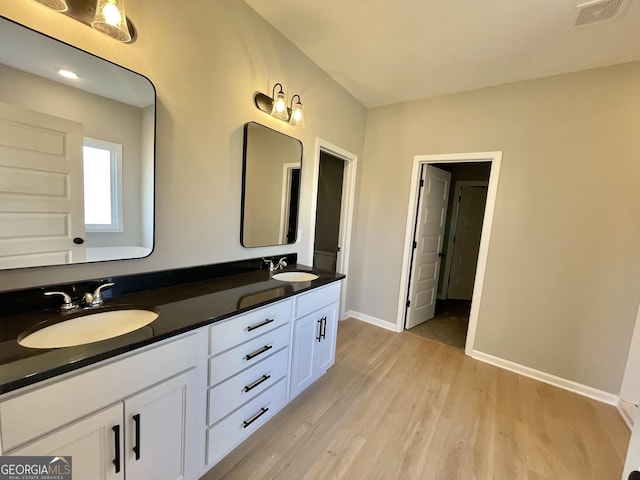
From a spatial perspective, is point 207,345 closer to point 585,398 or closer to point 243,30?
point 243,30

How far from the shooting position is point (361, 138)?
3.23m

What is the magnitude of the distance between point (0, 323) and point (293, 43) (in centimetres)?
241

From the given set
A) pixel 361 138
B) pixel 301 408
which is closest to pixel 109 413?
pixel 301 408

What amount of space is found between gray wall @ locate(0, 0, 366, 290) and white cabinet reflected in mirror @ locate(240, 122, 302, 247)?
0.07 meters

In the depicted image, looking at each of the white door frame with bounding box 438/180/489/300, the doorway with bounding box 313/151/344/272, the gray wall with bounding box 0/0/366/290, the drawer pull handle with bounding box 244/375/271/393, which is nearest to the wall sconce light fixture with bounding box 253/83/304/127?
the gray wall with bounding box 0/0/366/290

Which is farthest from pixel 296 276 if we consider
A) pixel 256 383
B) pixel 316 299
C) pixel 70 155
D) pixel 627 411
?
pixel 627 411

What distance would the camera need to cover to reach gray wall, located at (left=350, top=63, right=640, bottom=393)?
82.4 inches

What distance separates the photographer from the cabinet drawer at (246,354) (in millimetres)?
1271

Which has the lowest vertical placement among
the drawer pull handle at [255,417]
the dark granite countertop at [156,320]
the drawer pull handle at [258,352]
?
the drawer pull handle at [255,417]

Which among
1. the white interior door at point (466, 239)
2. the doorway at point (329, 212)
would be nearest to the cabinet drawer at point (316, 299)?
the doorway at point (329, 212)

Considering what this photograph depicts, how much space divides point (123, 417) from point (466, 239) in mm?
4879

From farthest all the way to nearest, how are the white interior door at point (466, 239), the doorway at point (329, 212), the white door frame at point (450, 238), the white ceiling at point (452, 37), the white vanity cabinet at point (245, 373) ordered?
the white interior door at point (466, 239) → the white door frame at point (450, 238) → the doorway at point (329, 212) → the white ceiling at point (452, 37) → the white vanity cabinet at point (245, 373)

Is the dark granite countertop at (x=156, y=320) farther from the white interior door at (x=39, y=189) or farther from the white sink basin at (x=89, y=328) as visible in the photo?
the white interior door at (x=39, y=189)

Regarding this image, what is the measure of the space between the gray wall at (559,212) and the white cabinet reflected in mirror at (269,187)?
156 cm
